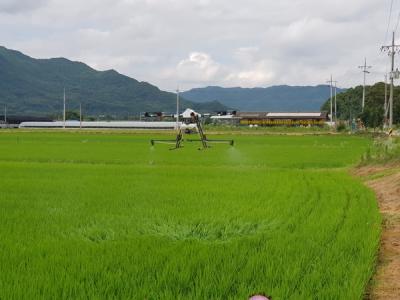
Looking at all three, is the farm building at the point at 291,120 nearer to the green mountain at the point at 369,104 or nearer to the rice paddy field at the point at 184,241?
the green mountain at the point at 369,104

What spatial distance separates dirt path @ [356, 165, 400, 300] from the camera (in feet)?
15.1

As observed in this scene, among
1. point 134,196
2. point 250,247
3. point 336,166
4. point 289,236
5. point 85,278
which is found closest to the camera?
point 85,278

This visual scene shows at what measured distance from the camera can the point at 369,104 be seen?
274 ft

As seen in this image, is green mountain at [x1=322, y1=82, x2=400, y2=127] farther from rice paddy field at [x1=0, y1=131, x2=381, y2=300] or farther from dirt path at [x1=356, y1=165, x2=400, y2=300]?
rice paddy field at [x1=0, y1=131, x2=381, y2=300]

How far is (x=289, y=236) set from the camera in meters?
6.15

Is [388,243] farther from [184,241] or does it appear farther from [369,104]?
[369,104]

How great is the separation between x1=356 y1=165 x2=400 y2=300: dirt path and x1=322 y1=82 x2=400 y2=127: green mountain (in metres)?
55.3

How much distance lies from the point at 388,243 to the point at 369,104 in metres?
80.5

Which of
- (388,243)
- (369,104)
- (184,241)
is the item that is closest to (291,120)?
(369,104)

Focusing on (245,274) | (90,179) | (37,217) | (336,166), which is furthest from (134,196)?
(336,166)

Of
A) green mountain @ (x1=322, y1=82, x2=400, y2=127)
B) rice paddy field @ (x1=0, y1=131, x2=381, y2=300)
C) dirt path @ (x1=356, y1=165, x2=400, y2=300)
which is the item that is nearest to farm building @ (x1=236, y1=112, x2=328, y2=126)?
green mountain @ (x1=322, y1=82, x2=400, y2=127)

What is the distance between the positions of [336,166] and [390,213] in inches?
443

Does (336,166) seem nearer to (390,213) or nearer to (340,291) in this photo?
(390,213)

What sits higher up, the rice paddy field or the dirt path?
the rice paddy field
